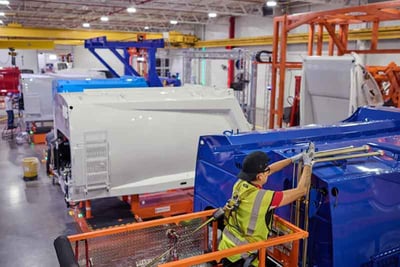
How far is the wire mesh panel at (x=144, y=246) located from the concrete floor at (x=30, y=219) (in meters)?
2.55

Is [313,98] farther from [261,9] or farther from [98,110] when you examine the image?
[261,9]

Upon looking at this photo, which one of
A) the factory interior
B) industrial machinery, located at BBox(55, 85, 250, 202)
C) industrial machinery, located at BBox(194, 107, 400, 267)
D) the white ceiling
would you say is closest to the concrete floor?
the factory interior

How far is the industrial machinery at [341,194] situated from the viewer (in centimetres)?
277

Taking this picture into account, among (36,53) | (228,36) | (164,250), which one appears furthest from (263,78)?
(36,53)

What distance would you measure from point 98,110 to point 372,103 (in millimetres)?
4083

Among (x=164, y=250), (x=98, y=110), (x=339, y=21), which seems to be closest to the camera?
(x=164, y=250)

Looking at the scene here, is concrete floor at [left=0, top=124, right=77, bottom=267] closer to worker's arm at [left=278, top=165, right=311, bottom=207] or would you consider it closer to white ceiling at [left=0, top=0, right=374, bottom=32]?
worker's arm at [left=278, top=165, right=311, bottom=207]

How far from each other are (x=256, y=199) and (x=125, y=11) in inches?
672

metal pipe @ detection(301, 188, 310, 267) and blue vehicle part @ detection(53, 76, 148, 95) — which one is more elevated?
blue vehicle part @ detection(53, 76, 148, 95)

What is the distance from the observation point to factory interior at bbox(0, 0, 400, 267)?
9.32 ft

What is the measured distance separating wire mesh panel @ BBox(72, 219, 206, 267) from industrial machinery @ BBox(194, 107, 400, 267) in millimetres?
419

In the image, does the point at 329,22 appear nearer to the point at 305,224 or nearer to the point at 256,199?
the point at 305,224

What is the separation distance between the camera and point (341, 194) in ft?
9.02

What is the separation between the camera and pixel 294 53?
16.8m
